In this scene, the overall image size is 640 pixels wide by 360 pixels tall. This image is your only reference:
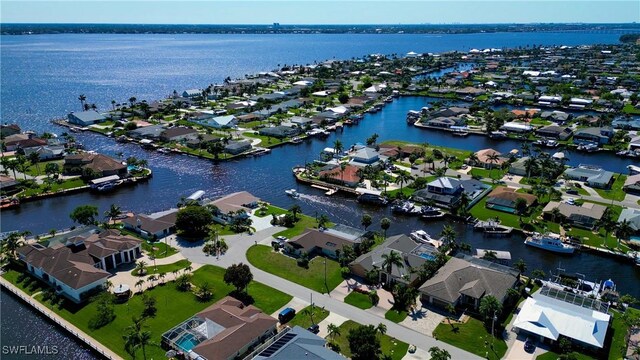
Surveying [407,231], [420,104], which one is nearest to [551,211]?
[407,231]

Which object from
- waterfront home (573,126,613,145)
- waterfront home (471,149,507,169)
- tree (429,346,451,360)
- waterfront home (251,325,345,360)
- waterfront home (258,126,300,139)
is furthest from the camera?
waterfront home (258,126,300,139)

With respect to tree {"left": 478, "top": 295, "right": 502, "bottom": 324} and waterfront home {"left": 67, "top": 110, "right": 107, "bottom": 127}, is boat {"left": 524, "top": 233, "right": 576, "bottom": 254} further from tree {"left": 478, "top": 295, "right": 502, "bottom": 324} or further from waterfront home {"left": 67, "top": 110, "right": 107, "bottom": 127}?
waterfront home {"left": 67, "top": 110, "right": 107, "bottom": 127}

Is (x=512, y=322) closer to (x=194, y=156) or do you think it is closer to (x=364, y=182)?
(x=364, y=182)

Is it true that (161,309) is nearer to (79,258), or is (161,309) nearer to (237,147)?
(79,258)

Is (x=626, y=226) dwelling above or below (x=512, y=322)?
above

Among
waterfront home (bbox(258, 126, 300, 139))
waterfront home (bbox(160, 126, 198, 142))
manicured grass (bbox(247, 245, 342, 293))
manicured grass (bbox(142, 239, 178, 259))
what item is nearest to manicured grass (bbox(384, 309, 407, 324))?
manicured grass (bbox(247, 245, 342, 293))

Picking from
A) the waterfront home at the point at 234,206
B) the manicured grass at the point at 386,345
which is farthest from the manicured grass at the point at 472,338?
the waterfront home at the point at 234,206
